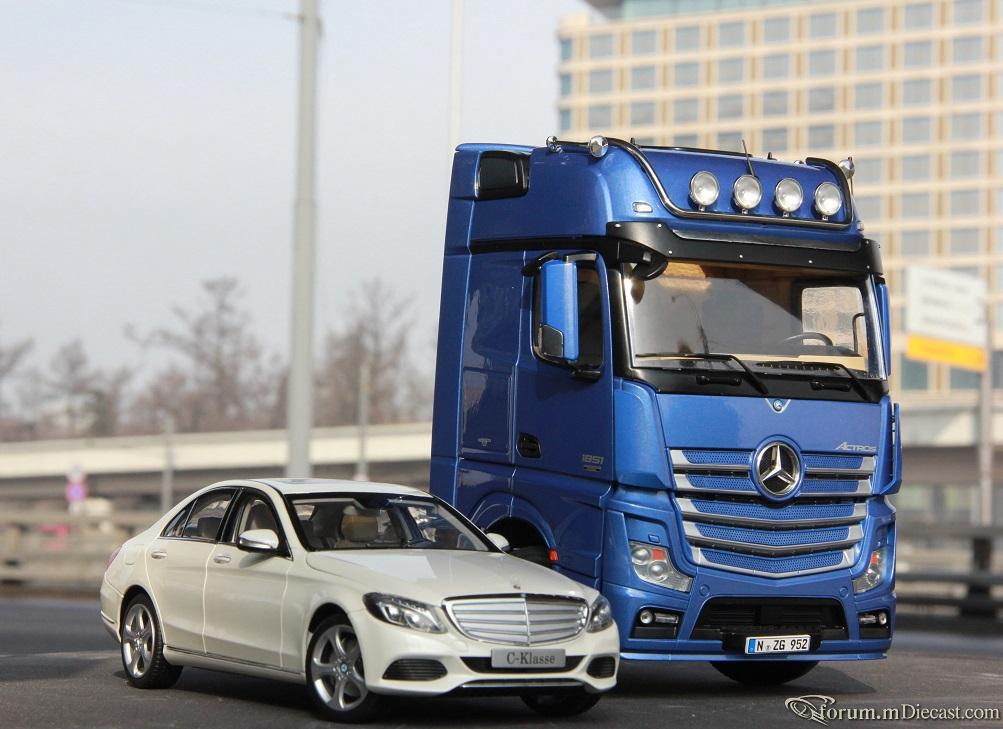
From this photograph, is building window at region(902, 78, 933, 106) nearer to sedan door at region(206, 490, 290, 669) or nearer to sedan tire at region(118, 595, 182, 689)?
sedan tire at region(118, 595, 182, 689)

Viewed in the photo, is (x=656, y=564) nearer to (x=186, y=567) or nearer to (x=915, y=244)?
(x=186, y=567)

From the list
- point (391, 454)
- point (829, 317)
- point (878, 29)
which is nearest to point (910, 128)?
point (878, 29)

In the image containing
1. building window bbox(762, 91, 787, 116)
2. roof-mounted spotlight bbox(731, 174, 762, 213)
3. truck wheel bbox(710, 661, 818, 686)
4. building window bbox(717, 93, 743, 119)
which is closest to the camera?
roof-mounted spotlight bbox(731, 174, 762, 213)

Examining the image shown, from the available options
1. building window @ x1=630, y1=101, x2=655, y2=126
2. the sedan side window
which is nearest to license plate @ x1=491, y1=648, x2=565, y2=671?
the sedan side window

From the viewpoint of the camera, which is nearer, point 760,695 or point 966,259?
point 760,695

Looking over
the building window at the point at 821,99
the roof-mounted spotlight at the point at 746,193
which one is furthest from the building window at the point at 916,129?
the roof-mounted spotlight at the point at 746,193

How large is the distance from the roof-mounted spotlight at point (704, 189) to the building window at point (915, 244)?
103958 mm

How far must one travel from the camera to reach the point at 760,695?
1139cm

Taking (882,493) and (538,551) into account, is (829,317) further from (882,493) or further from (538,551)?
(538,551)

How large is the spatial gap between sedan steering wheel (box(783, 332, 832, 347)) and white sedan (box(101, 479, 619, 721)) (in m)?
2.26

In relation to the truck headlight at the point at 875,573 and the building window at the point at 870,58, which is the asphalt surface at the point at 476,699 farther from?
the building window at the point at 870,58

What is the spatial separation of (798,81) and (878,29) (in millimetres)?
5931

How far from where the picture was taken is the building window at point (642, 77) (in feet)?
381

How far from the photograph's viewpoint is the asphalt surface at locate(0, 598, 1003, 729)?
30.9 feet
